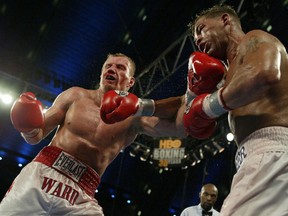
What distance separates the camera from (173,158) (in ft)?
23.2

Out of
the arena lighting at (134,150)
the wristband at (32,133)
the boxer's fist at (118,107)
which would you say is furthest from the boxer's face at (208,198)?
the arena lighting at (134,150)

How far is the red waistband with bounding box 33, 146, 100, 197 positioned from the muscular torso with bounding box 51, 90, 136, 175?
0.04 metres

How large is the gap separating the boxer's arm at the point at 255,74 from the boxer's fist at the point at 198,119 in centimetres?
14

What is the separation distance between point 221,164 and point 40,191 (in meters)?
6.46

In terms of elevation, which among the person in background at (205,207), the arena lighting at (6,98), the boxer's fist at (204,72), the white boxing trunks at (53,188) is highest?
the arena lighting at (6,98)

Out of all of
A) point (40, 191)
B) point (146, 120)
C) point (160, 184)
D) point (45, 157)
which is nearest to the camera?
point (40, 191)

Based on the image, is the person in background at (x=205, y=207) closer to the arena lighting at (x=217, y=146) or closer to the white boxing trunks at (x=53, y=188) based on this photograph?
the white boxing trunks at (x=53, y=188)

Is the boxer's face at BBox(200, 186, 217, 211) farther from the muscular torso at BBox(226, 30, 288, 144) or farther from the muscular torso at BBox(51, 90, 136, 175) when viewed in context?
the muscular torso at BBox(226, 30, 288, 144)

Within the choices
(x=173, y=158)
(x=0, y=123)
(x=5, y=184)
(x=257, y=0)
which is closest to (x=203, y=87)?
(x=257, y=0)

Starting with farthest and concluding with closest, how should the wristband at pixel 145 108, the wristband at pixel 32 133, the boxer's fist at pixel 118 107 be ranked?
the wristband at pixel 32 133
the wristband at pixel 145 108
the boxer's fist at pixel 118 107

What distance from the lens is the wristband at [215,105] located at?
1.48m

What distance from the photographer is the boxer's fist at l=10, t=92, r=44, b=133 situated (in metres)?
2.28

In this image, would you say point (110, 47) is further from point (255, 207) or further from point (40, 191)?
point (255, 207)

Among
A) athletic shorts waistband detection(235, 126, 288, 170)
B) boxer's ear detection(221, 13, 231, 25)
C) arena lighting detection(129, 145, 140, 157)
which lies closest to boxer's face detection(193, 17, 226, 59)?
boxer's ear detection(221, 13, 231, 25)
